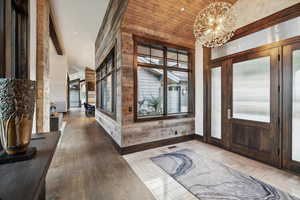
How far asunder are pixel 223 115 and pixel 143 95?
2.28 m

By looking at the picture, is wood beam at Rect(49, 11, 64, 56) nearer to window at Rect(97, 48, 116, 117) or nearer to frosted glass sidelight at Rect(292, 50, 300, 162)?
window at Rect(97, 48, 116, 117)

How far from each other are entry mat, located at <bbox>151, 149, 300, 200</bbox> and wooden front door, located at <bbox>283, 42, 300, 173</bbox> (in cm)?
93

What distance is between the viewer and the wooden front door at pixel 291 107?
2.50 meters

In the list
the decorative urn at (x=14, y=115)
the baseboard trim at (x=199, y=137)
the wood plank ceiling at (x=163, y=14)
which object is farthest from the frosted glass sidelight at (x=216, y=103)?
the decorative urn at (x=14, y=115)

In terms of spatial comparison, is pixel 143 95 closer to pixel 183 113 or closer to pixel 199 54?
pixel 183 113

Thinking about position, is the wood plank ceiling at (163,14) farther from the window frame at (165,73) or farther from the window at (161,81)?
the window at (161,81)

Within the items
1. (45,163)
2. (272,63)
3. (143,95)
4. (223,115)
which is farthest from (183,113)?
(45,163)

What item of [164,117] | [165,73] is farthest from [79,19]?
[164,117]

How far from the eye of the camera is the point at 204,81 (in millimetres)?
4223

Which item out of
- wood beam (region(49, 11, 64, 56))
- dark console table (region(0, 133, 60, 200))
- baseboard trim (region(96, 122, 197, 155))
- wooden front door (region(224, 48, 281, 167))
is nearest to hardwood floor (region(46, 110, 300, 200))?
baseboard trim (region(96, 122, 197, 155))

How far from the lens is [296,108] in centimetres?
253

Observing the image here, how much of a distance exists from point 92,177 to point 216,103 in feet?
11.8

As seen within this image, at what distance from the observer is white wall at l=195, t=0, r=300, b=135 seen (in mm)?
2752

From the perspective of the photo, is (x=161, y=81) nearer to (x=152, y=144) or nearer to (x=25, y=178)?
(x=152, y=144)
